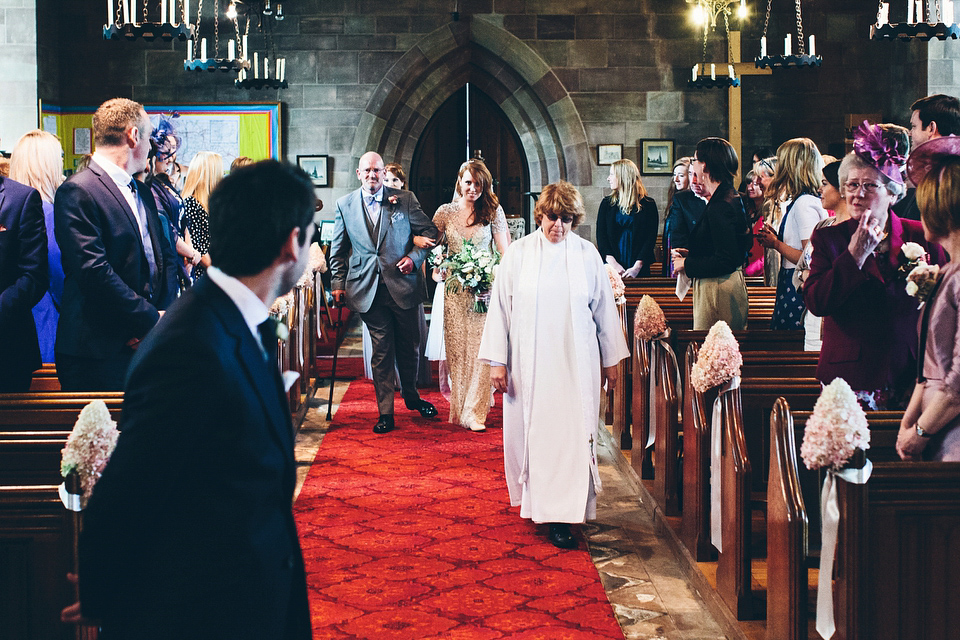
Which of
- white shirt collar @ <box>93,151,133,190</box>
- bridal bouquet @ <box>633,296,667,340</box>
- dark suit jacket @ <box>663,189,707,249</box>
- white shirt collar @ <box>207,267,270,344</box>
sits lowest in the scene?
bridal bouquet @ <box>633,296,667,340</box>

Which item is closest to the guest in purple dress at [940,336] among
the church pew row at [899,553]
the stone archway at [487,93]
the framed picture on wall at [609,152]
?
the church pew row at [899,553]

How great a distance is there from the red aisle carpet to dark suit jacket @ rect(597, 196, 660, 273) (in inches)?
98.7

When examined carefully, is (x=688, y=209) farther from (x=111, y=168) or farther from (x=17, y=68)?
(x=17, y=68)

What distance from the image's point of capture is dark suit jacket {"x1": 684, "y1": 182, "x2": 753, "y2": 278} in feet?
15.3

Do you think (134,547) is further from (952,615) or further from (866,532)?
(952,615)

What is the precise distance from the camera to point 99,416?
2.13 meters

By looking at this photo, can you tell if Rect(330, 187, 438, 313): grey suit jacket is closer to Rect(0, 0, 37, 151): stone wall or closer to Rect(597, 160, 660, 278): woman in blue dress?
Rect(597, 160, 660, 278): woman in blue dress

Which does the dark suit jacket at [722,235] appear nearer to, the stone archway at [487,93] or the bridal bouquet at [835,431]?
the bridal bouquet at [835,431]

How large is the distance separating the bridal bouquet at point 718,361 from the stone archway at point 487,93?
8.53 m

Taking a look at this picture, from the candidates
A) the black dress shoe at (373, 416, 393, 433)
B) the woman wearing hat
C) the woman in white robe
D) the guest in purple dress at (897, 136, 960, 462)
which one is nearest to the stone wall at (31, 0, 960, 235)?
the black dress shoe at (373, 416, 393, 433)

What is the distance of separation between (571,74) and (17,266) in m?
8.90

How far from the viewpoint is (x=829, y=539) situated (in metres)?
2.42

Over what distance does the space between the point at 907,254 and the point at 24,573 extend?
253 cm

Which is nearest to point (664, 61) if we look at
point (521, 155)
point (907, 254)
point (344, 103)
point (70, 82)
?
point (521, 155)
